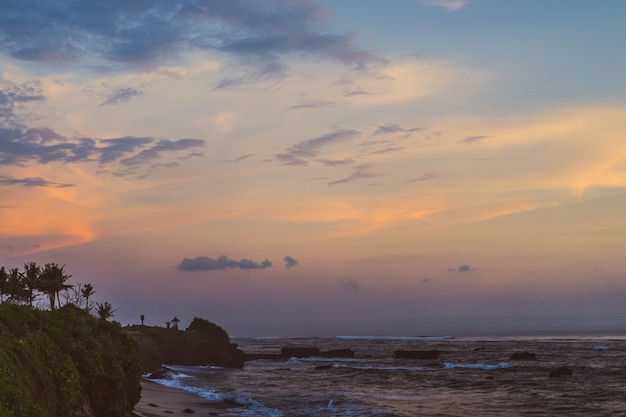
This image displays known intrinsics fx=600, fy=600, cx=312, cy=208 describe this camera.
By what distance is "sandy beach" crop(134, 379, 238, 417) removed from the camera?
3853 cm

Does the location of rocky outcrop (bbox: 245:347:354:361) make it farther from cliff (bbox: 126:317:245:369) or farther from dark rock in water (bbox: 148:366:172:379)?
dark rock in water (bbox: 148:366:172:379)

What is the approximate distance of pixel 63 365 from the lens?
80.5ft

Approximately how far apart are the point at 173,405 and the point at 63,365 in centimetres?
2034

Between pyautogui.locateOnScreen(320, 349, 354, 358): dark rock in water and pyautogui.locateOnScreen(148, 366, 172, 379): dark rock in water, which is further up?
pyautogui.locateOnScreen(148, 366, 172, 379): dark rock in water

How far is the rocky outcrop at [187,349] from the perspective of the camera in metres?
92.4

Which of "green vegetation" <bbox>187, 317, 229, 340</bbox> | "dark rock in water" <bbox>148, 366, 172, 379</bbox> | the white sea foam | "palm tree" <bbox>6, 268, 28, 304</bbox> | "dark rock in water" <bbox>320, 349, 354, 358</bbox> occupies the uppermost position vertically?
"palm tree" <bbox>6, 268, 28, 304</bbox>

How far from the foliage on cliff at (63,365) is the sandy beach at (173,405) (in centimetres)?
446

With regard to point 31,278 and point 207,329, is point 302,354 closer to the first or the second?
point 207,329

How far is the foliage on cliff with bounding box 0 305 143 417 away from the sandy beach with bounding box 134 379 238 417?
4.46 meters

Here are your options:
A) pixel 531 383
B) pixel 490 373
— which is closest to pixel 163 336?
pixel 490 373

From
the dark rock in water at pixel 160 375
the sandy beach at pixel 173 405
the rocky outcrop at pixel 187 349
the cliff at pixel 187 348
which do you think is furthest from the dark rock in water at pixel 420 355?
the sandy beach at pixel 173 405

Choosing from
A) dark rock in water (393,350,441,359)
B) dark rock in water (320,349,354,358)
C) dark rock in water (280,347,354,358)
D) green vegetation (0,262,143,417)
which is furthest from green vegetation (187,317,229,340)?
green vegetation (0,262,143,417)

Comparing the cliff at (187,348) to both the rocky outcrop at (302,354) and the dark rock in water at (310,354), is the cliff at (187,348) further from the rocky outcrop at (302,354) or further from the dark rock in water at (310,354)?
the dark rock in water at (310,354)

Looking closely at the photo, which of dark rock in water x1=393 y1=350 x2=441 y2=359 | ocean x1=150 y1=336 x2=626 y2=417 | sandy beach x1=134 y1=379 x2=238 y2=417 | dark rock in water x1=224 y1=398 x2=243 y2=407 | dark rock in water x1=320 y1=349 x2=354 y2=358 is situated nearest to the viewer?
sandy beach x1=134 y1=379 x2=238 y2=417
